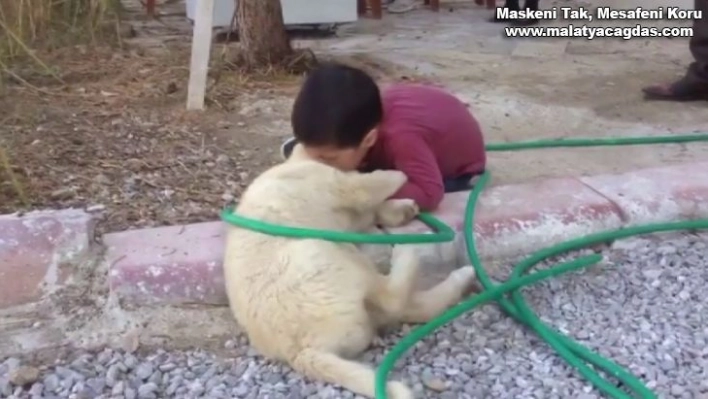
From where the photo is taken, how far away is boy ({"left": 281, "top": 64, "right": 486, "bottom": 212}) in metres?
1.94

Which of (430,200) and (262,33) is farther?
(262,33)

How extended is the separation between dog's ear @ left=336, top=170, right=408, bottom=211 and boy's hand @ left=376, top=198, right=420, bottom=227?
0.09 feet

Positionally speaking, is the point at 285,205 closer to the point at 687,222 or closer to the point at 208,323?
the point at 208,323

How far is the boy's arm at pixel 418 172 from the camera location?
2.04 m

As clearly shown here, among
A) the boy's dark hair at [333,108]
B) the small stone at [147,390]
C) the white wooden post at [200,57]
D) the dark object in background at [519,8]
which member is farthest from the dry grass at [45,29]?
the dark object in background at [519,8]

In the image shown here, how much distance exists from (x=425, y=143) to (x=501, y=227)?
25 centimetres

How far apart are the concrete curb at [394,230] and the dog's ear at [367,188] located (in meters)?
0.10

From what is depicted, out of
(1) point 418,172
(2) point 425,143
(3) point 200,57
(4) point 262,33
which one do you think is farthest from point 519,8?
(1) point 418,172

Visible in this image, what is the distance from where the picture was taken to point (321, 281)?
5.47ft

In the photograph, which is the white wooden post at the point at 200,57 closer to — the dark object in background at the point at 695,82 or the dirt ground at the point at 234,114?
the dirt ground at the point at 234,114

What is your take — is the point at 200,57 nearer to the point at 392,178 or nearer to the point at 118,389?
the point at 392,178

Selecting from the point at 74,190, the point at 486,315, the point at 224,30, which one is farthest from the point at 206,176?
the point at 224,30

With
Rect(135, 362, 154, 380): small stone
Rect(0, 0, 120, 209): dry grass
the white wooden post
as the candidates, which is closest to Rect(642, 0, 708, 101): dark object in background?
the white wooden post

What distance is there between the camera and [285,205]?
180 cm
